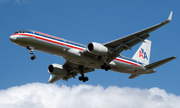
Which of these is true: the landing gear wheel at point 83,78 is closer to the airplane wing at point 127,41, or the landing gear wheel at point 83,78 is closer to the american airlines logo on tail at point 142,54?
the airplane wing at point 127,41

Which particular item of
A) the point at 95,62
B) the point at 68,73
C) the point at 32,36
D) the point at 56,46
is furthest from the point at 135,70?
the point at 32,36

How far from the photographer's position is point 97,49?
105 feet

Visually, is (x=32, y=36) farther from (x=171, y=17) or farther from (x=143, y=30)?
(x=171, y=17)

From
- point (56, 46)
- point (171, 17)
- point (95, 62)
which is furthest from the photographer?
point (95, 62)

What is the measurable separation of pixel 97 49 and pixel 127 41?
4.10 m

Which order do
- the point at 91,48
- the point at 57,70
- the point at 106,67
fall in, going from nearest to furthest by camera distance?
the point at 91,48, the point at 106,67, the point at 57,70

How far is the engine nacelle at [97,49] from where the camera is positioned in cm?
3194

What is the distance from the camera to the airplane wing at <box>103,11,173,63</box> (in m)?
30.9

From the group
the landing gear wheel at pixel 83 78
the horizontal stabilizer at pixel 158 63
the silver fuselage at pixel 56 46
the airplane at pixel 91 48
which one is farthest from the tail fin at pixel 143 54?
the landing gear wheel at pixel 83 78

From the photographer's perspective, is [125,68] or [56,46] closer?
[56,46]

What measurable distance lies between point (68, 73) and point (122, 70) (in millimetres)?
8543

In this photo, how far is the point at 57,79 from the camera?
148ft

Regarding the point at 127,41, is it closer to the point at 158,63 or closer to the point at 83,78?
the point at 158,63

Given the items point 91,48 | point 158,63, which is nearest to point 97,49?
point 91,48
